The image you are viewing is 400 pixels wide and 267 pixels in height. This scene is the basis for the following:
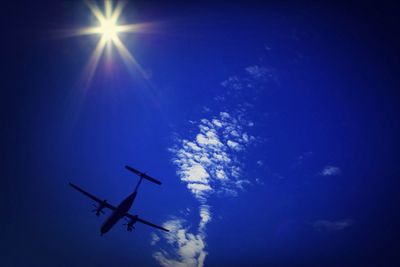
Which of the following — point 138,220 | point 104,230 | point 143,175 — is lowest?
point 104,230

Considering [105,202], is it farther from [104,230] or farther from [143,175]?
[143,175]

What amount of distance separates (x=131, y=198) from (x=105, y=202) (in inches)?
231

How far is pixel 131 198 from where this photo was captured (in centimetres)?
3397

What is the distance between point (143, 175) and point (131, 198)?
141 inches

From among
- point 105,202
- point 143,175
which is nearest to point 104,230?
point 105,202

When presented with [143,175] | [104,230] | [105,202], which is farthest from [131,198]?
[104,230]

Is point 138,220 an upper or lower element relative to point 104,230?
upper

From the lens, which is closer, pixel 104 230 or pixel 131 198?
pixel 131 198

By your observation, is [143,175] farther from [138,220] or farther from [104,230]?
[104,230]

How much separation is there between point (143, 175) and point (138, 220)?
8.71 metres

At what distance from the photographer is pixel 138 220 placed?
3797 cm

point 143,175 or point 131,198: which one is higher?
point 143,175

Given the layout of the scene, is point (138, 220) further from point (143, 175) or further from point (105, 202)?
point (143, 175)

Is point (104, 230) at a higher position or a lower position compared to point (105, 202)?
lower
